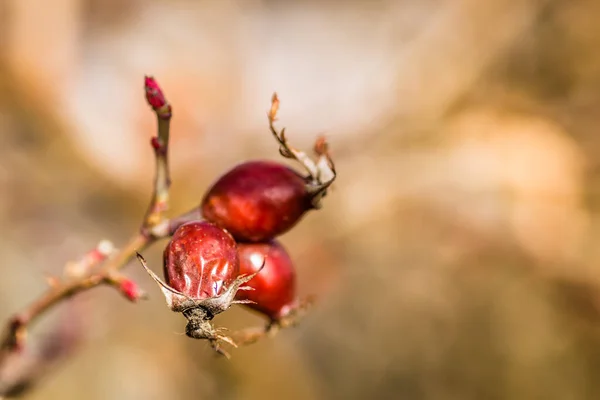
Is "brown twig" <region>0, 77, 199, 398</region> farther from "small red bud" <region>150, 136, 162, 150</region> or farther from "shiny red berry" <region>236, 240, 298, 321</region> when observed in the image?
"shiny red berry" <region>236, 240, 298, 321</region>

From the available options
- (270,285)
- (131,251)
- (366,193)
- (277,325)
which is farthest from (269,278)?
(366,193)

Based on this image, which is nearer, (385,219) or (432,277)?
(432,277)

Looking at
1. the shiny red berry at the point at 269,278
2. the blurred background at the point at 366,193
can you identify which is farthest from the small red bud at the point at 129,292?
the blurred background at the point at 366,193

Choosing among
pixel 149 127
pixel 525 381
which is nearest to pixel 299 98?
pixel 149 127

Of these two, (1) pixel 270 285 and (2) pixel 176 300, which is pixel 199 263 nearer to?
(2) pixel 176 300

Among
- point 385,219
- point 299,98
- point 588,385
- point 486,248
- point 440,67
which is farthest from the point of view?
point 299,98

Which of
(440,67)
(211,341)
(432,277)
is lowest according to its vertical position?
(432,277)

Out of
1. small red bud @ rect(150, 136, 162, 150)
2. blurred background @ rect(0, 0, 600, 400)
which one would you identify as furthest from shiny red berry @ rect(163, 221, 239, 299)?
blurred background @ rect(0, 0, 600, 400)

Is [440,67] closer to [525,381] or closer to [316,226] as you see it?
[316,226]
